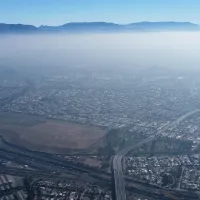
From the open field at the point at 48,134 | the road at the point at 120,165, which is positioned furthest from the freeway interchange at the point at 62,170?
the open field at the point at 48,134

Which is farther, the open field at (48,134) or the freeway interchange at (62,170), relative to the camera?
the open field at (48,134)

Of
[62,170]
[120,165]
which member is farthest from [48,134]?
[120,165]

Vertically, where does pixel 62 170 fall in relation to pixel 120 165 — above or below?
below

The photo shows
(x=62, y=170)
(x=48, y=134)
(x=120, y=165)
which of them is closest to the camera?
(x=62, y=170)

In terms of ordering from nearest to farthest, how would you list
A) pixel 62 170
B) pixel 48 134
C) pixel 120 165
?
pixel 62 170
pixel 120 165
pixel 48 134

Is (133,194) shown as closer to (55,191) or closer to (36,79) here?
(55,191)

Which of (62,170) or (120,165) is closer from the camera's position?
(62,170)

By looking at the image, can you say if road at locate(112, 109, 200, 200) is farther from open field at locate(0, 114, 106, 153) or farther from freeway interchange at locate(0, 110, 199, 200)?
open field at locate(0, 114, 106, 153)

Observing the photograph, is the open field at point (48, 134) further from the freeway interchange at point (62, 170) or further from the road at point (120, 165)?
the road at point (120, 165)

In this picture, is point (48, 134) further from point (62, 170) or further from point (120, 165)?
point (120, 165)
